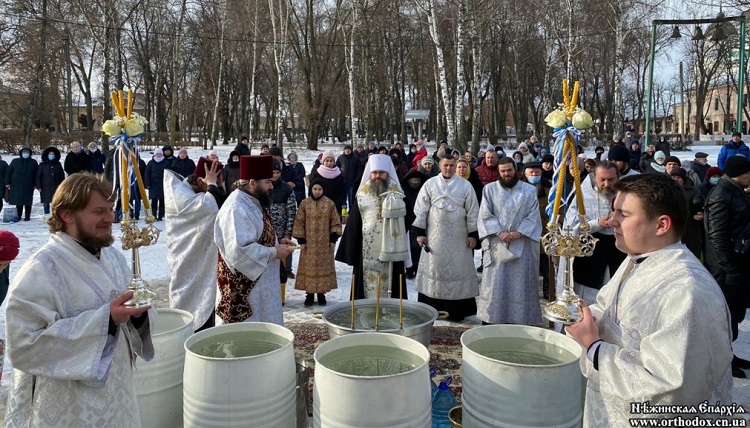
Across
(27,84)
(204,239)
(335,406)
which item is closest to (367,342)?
(335,406)

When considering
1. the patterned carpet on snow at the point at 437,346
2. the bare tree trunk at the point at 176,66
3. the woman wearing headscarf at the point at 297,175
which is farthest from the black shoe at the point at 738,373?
the bare tree trunk at the point at 176,66

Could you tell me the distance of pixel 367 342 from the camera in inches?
116

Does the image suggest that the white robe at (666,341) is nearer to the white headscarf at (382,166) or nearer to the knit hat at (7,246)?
the knit hat at (7,246)

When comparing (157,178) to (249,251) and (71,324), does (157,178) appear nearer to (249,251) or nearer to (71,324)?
(249,251)

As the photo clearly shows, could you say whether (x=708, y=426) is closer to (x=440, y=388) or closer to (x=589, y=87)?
(x=440, y=388)

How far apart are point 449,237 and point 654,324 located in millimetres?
4075

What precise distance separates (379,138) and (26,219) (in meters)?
27.8

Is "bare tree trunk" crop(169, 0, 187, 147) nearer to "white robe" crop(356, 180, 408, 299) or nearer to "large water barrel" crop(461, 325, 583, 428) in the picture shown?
"white robe" crop(356, 180, 408, 299)

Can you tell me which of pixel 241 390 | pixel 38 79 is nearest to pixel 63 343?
pixel 241 390

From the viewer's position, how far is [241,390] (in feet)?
8.59

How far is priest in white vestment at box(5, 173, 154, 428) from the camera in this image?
2191 mm

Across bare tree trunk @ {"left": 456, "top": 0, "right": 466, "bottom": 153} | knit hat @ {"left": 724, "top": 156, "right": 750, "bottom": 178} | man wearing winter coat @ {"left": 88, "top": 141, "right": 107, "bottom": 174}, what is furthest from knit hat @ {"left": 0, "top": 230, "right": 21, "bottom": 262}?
bare tree trunk @ {"left": 456, "top": 0, "right": 466, "bottom": 153}

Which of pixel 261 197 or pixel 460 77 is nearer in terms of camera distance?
pixel 261 197

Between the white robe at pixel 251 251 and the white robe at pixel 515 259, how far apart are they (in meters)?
2.33
